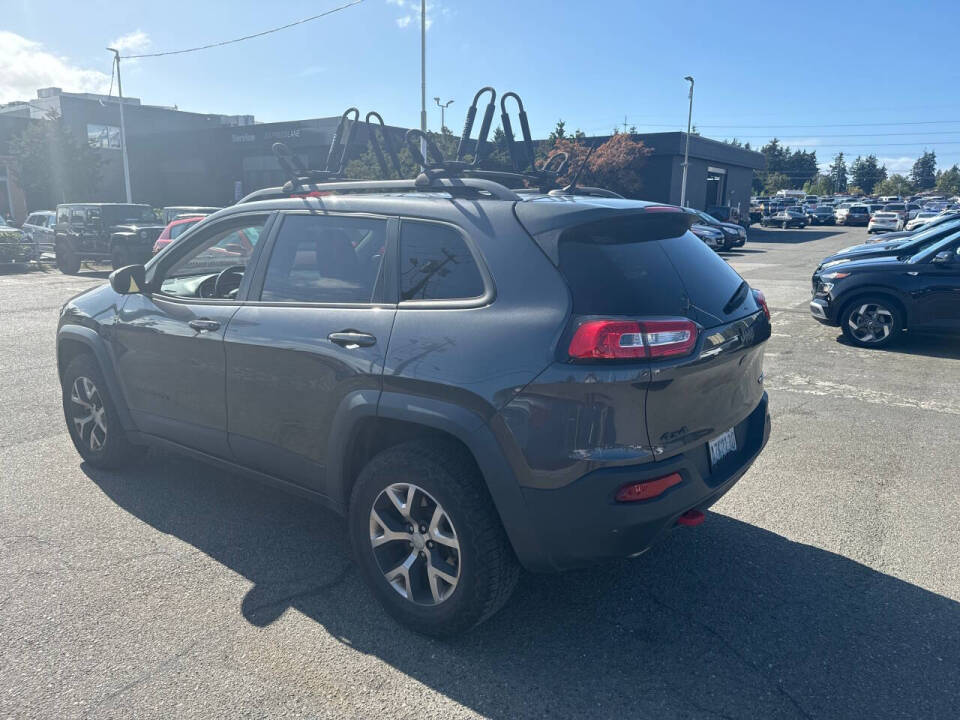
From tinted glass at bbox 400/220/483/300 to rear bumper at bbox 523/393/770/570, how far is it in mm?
849

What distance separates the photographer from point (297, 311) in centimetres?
339

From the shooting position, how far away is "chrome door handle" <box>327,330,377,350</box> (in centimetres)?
304

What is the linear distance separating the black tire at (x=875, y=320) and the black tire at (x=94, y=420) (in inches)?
328

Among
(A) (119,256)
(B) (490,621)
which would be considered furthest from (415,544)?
(A) (119,256)

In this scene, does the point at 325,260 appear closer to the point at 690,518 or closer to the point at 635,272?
the point at 635,272

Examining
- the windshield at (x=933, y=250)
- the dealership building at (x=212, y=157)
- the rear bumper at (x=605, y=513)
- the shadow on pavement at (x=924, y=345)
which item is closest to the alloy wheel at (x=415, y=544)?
the rear bumper at (x=605, y=513)

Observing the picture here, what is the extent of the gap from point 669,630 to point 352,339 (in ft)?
5.97

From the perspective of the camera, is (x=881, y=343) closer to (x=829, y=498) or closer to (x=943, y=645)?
(x=829, y=498)

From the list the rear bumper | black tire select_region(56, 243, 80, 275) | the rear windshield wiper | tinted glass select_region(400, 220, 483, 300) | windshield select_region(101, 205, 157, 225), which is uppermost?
tinted glass select_region(400, 220, 483, 300)

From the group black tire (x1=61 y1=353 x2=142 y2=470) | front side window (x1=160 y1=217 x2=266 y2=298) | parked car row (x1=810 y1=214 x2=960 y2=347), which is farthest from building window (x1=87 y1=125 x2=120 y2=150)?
front side window (x1=160 y1=217 x2=266 y2=298)

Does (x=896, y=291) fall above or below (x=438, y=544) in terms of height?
above

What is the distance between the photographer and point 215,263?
4.52m

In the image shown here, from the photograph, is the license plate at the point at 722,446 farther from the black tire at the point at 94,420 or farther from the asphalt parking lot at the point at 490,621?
the black tire at the point at 94,420

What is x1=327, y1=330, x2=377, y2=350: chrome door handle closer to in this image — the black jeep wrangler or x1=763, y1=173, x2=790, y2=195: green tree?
the black jeep wrangler
